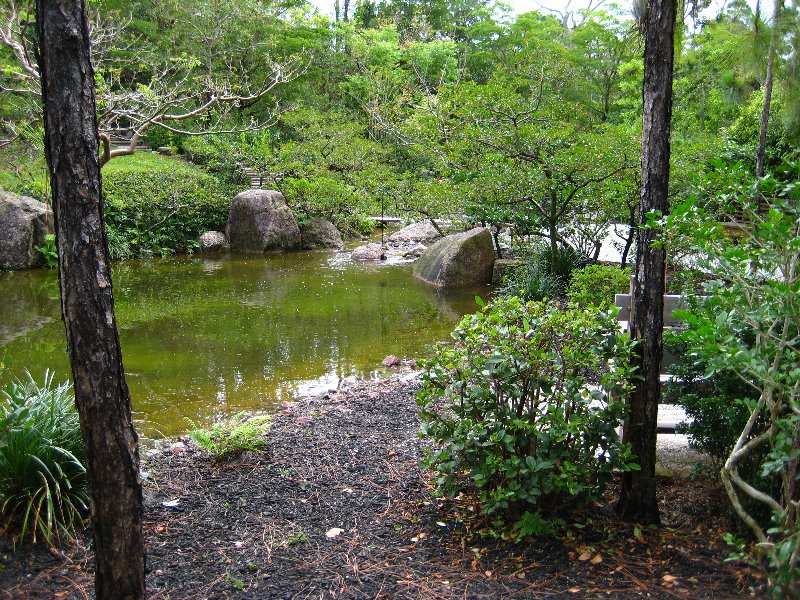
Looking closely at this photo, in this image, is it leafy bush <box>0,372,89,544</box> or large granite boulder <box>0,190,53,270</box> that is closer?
leafy bush <box>0,372,89,544</box>

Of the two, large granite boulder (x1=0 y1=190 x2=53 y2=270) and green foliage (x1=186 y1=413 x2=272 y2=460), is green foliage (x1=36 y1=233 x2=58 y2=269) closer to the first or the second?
large granite boulder (x1=0 y1=190 x2=53 y2=270)

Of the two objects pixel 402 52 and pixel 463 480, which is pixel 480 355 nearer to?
pixel 463 480

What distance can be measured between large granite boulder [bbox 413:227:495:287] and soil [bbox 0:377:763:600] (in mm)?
8207

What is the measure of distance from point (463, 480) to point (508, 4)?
2914cm

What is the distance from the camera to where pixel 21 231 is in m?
13.6

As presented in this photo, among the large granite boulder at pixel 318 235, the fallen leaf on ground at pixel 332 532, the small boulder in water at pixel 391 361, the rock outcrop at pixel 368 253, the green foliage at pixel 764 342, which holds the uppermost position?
the green foliage at pixel 764 342

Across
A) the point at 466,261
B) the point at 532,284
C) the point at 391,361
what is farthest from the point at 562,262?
the point at 391,361

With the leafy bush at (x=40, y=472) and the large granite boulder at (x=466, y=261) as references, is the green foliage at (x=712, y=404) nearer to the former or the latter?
the leafy bush at (x=40, y=472)

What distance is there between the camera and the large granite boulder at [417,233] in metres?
17.9

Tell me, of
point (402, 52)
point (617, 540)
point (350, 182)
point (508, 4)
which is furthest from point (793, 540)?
point (508, 4)

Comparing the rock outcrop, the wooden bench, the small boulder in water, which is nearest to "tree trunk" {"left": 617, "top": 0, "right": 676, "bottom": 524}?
the wooden bench

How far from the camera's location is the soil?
2.95 m

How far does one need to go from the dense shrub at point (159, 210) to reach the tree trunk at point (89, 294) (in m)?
13.9

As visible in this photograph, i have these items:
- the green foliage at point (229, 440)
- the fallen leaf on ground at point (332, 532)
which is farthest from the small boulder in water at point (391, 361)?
the fallen leaf on ground at point (332, 532)
